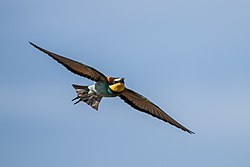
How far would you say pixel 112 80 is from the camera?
7914mm

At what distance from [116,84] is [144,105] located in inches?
36.4

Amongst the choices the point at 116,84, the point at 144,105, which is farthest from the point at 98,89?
the point at 144,105

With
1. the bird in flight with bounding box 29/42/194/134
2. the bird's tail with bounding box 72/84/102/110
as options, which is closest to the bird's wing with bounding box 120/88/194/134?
the bird in flight with bounding box 29/42/194/134

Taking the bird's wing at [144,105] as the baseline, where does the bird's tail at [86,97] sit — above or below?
below

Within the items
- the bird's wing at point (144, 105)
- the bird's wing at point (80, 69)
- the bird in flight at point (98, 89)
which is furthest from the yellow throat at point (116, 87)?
the bird's wing at point (144, 105)

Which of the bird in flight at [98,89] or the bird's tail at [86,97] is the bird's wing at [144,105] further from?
the bird's tail at [86,97]

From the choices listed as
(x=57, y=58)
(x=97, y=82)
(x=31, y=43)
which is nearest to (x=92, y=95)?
(x=97, y=82)

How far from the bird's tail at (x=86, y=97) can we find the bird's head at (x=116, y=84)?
30 centimetres

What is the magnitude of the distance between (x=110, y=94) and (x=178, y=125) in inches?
37.2

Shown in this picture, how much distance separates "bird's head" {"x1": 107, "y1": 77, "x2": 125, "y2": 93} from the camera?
783cm

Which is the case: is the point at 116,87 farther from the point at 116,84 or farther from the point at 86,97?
the point at 86,97

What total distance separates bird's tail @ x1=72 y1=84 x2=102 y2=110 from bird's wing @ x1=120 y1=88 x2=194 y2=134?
376mm

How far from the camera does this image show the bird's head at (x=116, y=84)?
7.83 m

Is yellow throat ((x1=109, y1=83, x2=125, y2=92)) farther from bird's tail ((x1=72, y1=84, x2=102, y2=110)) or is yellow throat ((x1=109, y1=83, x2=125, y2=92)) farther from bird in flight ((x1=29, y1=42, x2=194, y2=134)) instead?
bird's tail ((x1=72, y1=84, x2=102, y2=110))
